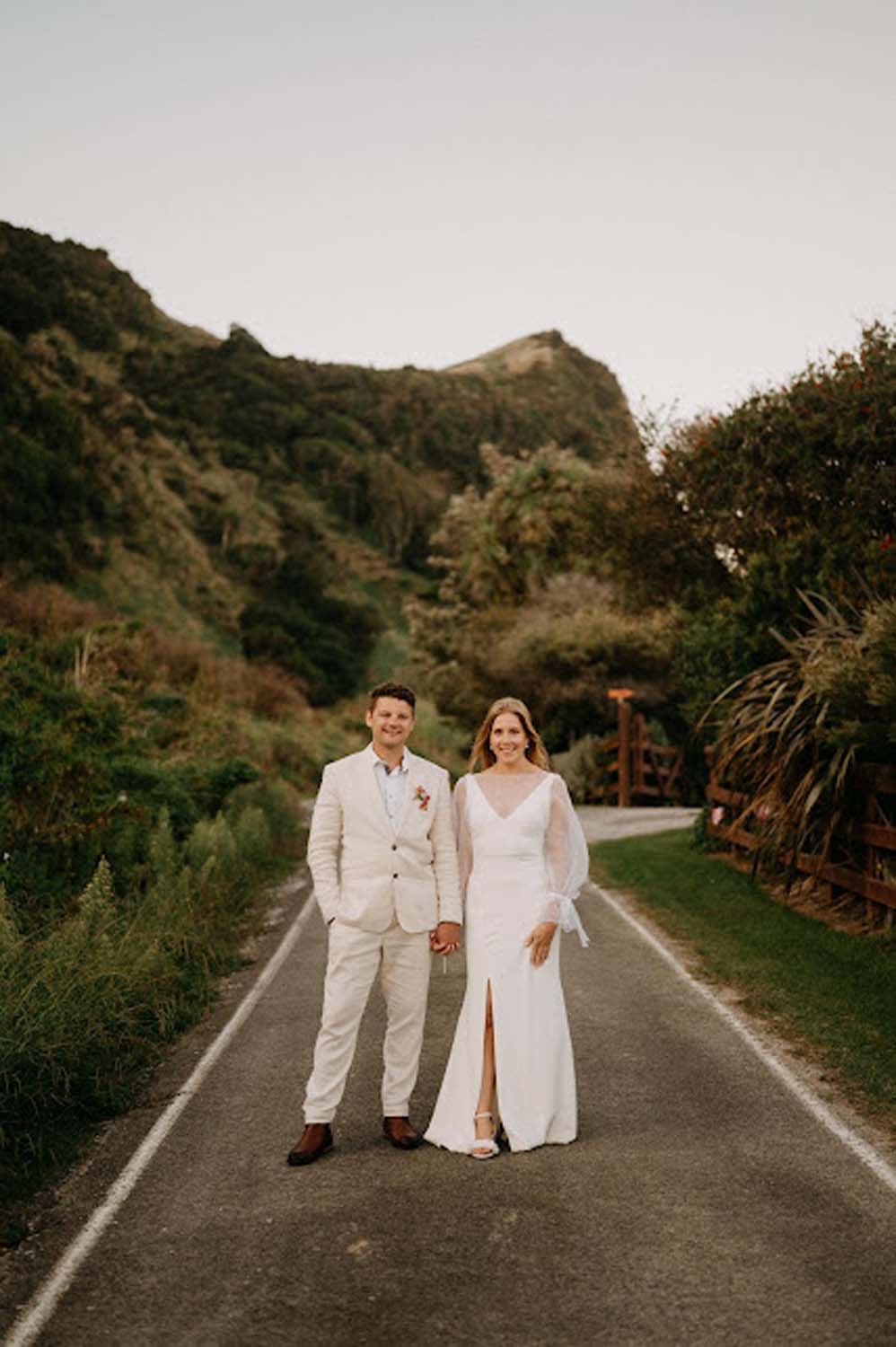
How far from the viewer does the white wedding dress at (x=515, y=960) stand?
21.2 feet

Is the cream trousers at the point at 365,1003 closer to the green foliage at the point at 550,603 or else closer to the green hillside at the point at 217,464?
Result: the green foliage at the point at 550,603

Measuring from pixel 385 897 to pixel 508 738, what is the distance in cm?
104

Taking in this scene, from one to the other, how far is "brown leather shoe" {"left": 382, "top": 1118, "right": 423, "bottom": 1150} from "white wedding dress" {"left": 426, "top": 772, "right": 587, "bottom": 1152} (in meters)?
0.11

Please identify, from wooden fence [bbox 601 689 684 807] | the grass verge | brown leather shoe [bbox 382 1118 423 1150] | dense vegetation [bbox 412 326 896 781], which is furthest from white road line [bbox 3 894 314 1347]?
wooden fence [bbox 601 689 684 807]

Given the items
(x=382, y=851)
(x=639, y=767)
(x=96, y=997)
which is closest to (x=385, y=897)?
(x=382, y=851)

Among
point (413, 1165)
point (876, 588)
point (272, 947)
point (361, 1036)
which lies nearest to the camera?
point (413, 1165)

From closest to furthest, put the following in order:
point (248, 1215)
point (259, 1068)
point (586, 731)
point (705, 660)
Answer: point (248, 1215), point (259, 1068), point (705, 660), point (586, 731)

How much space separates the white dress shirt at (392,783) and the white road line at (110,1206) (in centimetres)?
214

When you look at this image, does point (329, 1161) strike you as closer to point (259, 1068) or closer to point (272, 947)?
point (259, 1068)

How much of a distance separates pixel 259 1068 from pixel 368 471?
8355cm

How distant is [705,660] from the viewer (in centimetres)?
2011

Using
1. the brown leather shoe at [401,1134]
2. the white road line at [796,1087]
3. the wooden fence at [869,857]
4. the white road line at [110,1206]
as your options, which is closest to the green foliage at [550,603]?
the wooden fence at [869,857]

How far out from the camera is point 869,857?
12.9m

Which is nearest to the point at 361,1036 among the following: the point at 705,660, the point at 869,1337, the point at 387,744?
the point at 387,744
